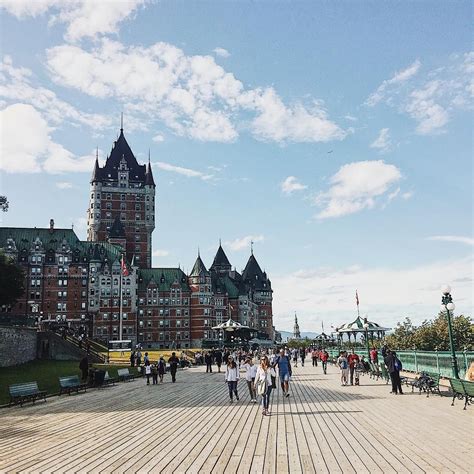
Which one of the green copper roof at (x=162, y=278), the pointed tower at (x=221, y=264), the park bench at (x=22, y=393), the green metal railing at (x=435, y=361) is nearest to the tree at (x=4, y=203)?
the park bench at (x=22, y=393)

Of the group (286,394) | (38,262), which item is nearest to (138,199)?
(38,262)

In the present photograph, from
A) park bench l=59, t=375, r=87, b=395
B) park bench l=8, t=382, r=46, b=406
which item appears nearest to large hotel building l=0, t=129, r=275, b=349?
park bench l=59, t=375, r=87, b=395

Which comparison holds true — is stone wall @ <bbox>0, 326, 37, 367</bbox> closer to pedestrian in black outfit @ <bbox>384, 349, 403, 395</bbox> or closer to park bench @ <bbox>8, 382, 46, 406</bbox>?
park bench @ <bbox>8, 382, 46, 406</bbox>

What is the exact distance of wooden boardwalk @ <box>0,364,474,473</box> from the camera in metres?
9.34

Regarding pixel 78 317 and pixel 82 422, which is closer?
pixel 82 422

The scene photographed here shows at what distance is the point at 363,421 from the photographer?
13.9m

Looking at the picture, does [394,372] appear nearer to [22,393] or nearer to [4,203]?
[22,393]

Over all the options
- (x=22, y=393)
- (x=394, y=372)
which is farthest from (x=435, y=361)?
(x=22, y=393)

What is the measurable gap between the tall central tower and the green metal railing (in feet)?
289

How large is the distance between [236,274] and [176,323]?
119ft

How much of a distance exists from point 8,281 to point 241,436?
54.9 m

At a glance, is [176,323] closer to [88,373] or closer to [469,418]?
[88,373]

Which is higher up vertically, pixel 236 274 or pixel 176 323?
pixel 236 274

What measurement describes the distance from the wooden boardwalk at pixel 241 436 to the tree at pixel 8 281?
43.3 m
